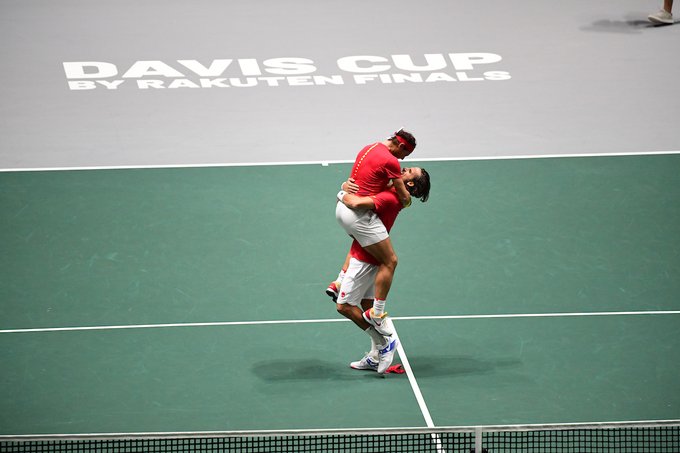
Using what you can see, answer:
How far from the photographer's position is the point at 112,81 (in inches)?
772

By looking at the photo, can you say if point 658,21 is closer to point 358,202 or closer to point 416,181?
point 416,181

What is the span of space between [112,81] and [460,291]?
8801 millimetres

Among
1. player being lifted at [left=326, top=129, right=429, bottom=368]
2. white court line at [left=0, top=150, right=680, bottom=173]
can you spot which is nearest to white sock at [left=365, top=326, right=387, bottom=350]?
player being lifted at [left=326, top=129, right=429, bottom=368]


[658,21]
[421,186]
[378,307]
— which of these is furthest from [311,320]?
[658,21]

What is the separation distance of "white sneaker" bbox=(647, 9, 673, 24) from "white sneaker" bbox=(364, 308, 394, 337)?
12.9 metres

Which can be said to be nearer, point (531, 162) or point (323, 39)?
point (531, 162)

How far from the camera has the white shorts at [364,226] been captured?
36.1 ft

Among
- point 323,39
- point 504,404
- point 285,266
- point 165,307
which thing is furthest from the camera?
point 323,39

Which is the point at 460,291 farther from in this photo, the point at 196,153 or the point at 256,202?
the point at 196,153

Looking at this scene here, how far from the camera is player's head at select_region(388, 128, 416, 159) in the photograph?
1106cm

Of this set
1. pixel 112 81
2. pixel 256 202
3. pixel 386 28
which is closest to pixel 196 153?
pixel 256 202

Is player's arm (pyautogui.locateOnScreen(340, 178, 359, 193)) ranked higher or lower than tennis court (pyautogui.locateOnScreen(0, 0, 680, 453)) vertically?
higher

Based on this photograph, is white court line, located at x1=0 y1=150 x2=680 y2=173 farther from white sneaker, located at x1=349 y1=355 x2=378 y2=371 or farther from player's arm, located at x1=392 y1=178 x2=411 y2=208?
player's arm, located at x1=392 y1=178 x2=411 y2=208

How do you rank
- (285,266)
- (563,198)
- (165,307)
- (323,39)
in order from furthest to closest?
(323,39)
(563,198)
(285,266)
(165,307)
